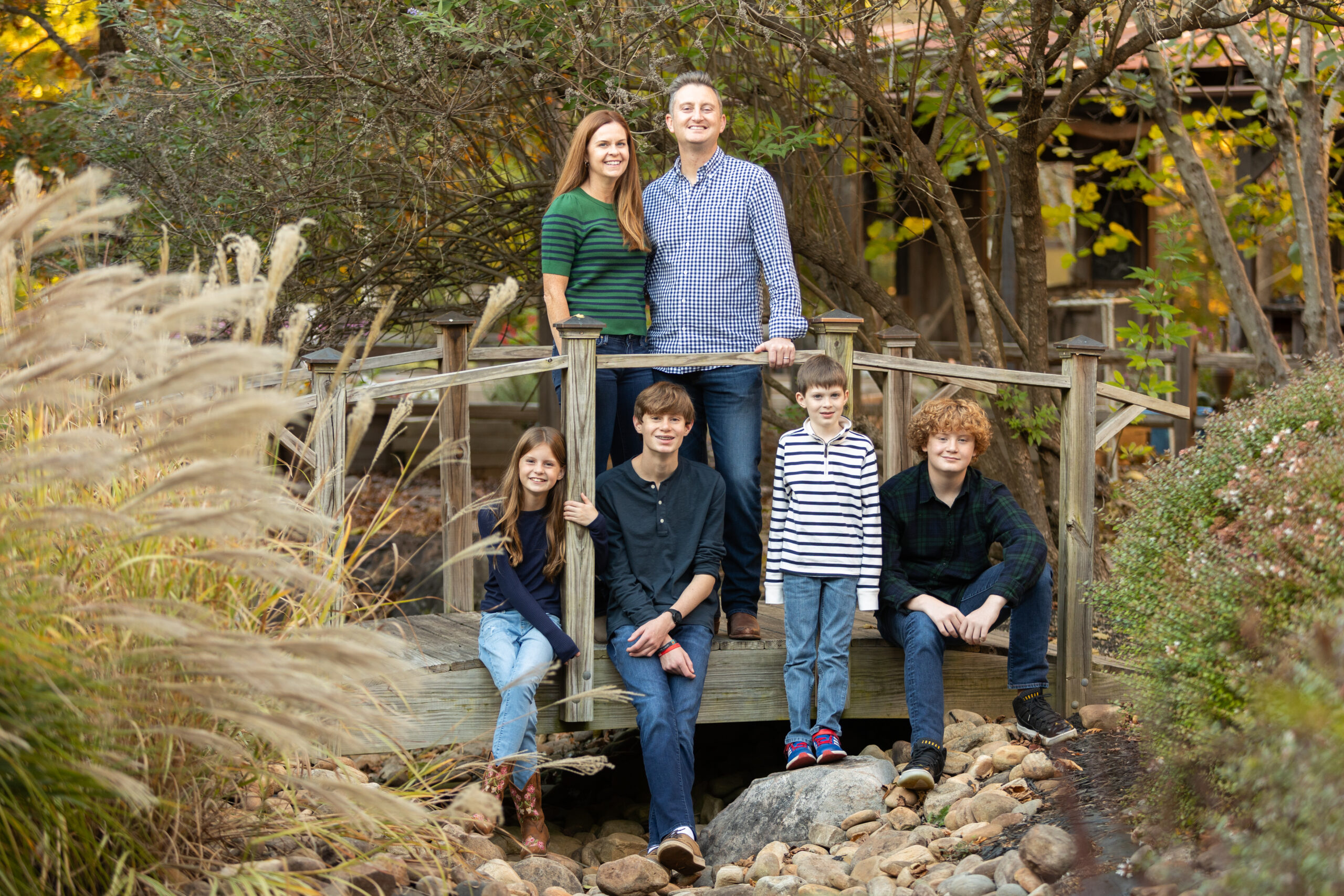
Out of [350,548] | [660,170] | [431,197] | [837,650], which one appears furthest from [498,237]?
[837,650]

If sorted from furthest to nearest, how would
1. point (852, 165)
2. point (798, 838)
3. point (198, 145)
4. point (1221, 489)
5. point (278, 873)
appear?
1. point (852, 165)
2. point (198, 145)
3. point (798, 838)
4. point (1221, 489)
5. point (278, 873)

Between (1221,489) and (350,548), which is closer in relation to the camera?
(1221,489)

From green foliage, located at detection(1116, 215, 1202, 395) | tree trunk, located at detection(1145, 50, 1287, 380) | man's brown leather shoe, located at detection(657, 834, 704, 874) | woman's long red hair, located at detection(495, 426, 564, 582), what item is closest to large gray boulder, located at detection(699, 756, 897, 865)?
man's brown leather shoe, located at detection(657, 834, 704, 874)

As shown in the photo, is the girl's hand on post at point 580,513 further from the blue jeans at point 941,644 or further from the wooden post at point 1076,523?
the wooden post at point 1076,523

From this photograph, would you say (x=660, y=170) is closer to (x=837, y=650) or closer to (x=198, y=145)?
(x=198, y=145)

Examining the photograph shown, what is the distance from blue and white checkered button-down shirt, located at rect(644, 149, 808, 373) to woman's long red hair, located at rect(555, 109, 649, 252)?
125 millimetres

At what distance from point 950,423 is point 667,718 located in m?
1.39

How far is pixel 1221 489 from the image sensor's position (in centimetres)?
382

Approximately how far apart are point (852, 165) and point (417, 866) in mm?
4898

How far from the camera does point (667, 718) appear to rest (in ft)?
14.0

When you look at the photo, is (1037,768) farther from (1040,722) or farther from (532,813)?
(532,813)

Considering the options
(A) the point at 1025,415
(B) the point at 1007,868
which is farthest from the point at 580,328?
(A) the point at 1025,415

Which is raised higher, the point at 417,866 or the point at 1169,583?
the point at 1169,583

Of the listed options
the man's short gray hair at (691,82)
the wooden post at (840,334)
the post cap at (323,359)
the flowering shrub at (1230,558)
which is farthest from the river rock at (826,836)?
the man's short gray hair at (691,82)
